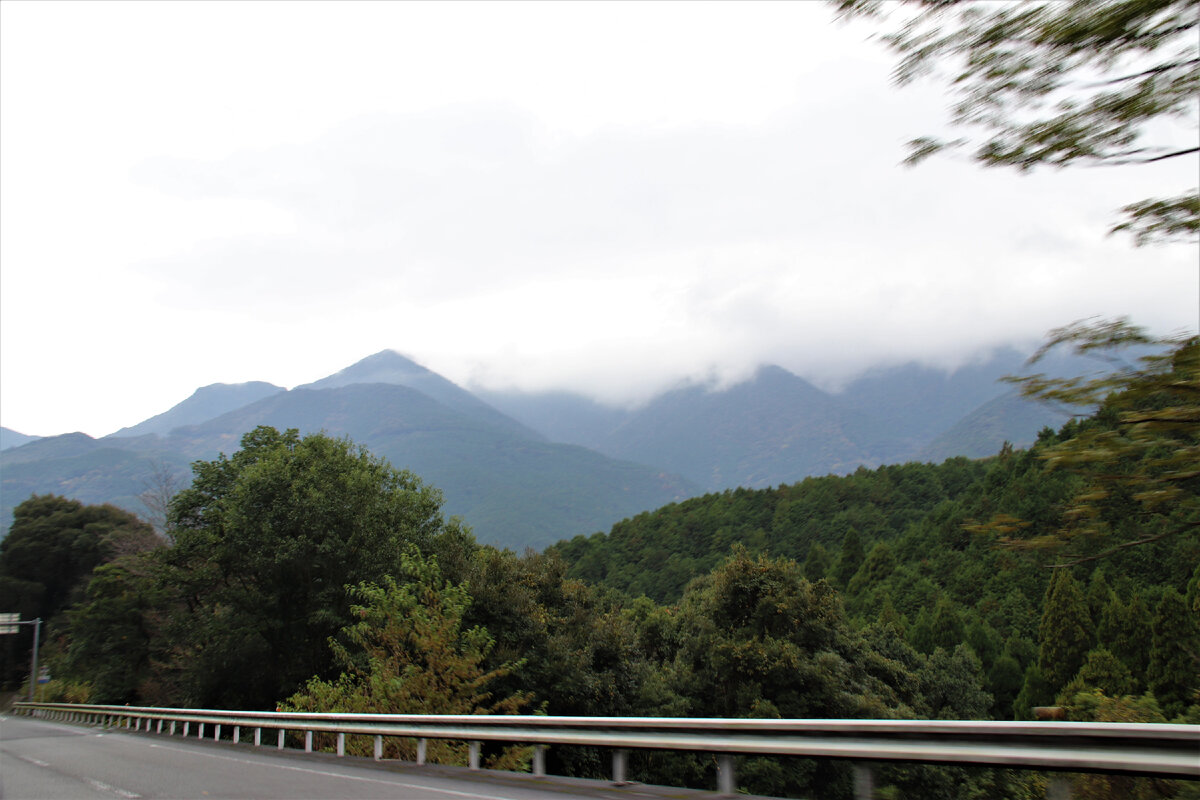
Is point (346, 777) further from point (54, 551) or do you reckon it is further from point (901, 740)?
point (54, 551)

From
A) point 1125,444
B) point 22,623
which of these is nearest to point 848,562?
point 22,623

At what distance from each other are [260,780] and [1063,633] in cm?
5483

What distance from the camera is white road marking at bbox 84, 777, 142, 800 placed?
8609 millimetres

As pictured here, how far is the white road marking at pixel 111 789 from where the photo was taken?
8.61 metres

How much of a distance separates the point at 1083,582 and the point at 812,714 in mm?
36597

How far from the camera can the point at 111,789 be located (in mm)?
9305

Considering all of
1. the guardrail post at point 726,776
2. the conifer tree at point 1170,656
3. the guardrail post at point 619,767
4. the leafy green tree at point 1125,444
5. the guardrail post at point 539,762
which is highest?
the leafy green tree at point 1125,444

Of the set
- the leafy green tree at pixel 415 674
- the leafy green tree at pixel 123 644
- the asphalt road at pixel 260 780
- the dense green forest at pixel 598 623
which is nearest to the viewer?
the dense green forest at pixel 598 623

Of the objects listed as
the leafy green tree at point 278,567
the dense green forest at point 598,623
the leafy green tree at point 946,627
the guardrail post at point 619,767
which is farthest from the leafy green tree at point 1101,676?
the guardrail post at point 619,767

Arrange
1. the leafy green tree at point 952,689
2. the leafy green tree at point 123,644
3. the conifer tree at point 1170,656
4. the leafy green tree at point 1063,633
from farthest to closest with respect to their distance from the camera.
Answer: the leafy green tree at point 1063,633 → the leafy green tree at point 952,689 → the conifer tree at point 1170,656 → the leafy green tree at point 123,644

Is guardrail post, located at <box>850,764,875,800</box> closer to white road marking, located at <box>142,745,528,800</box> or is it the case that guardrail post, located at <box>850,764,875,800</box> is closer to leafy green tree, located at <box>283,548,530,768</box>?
white road marking, located at <box>142,745,528,800</box>

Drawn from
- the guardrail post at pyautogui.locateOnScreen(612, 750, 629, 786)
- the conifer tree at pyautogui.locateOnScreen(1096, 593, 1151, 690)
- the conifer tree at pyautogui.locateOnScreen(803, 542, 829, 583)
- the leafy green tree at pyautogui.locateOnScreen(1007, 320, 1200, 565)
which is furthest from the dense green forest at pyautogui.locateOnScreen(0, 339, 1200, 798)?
the conifer tree at pyautogui.locateOnScreen(803, 542, 829, 583)

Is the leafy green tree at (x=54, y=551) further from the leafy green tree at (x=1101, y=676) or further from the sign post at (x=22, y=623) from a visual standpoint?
the leafy green tree at (x=1101, y=676)

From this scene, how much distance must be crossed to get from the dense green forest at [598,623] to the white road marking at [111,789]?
4.74 meters
